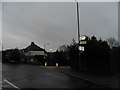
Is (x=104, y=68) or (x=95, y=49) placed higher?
(x=95, y=49)

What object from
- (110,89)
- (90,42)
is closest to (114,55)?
(90,42)

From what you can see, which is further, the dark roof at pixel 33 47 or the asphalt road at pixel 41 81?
the dark roof at pixel 33 47

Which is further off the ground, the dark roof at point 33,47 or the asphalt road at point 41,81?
the dark roof at point 33,47

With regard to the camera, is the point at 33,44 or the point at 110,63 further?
the point at 33,44

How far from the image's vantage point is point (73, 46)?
28375 millimetres

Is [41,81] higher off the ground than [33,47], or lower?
lower

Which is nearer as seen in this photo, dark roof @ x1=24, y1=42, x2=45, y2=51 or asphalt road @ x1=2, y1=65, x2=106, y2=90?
asphalt road @ x1=2, y1=65, x2=106, y2=90

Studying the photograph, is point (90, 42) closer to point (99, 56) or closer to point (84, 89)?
point (99, 56)

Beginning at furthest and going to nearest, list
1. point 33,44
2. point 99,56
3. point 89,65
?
point 33,44, point 89,65, point 99,56

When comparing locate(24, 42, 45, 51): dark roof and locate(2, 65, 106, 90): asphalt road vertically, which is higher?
locate(24, 42, 45, 51): dark roof

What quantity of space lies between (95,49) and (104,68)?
2.57 metres

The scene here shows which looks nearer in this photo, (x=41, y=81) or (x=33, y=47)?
(x=41, y=81)

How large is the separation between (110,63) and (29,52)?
67.3 m

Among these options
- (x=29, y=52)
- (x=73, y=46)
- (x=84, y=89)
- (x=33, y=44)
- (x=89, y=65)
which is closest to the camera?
(x=84, y=89)
